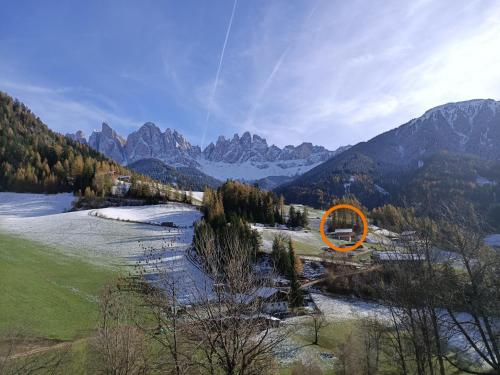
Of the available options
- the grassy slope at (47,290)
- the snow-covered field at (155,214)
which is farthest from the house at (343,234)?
the grassy slope at (47,290)

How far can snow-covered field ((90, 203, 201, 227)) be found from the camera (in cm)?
8638

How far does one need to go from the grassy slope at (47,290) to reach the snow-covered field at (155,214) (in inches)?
1305

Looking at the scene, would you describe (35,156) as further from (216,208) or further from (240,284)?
(240,284)

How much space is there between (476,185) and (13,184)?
227863 mm

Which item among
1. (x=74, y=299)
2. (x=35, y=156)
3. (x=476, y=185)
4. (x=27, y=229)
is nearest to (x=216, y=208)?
(x=27, y=229)

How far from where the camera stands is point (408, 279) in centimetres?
1642

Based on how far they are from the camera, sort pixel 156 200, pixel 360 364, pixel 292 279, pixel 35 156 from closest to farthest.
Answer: pixel 360 364 < pixel 292 279 < pixel 156 200 < pixel 35 156

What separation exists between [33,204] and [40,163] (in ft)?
117

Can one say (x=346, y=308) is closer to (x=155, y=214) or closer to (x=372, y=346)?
(x=372, y=346)

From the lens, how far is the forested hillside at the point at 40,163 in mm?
117188

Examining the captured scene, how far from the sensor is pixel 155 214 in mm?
95812

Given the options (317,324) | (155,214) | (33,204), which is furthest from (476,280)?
(33,204)

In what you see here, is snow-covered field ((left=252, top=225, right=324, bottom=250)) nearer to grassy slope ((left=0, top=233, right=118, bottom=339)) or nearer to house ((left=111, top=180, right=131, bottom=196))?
grassy slope ((left=0, top=233, right=118, bottom=339))

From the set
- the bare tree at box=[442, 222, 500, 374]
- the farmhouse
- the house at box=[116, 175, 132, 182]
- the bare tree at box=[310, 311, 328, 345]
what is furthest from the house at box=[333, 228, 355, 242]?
the bare tree at box=[442, 222, 500, 374]
